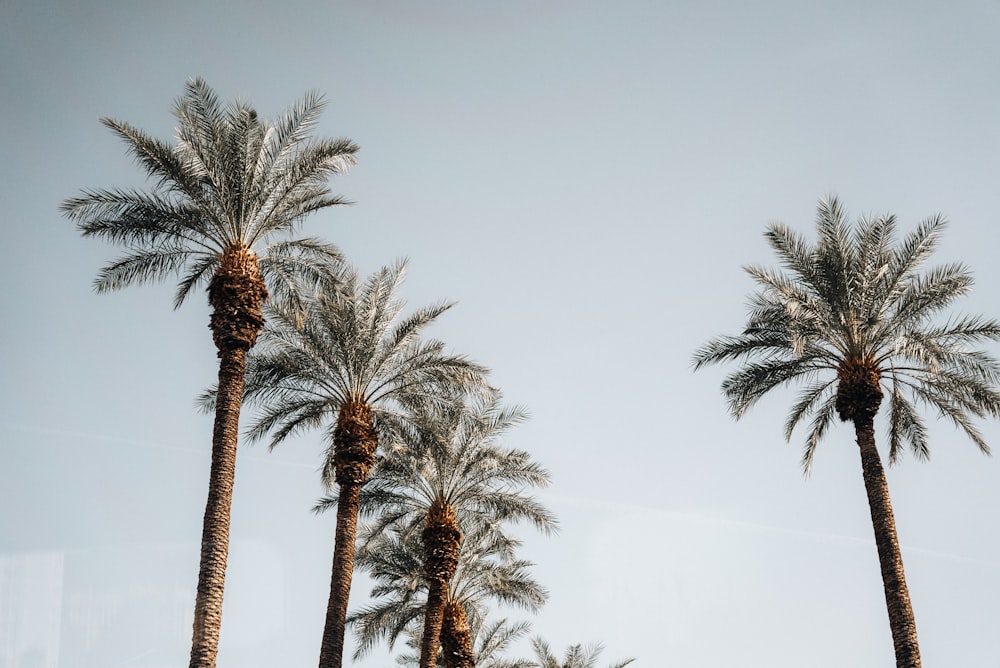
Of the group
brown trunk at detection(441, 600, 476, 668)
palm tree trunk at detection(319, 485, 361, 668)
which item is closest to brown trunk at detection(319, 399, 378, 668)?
palm tree trunk at detection(319, 485, 361, 668)

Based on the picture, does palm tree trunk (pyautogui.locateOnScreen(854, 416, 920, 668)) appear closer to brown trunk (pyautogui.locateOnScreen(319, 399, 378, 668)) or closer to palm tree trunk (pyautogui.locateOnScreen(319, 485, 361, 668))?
brown trunk (pyautogui.locateOnScreen(319, 399, 378, 668))

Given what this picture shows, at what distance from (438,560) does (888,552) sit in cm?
1265

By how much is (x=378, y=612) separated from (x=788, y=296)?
1903 centimetres

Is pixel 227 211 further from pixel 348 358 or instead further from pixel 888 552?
pixel 888 552

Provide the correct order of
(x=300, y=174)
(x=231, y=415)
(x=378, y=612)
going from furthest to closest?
(x=378, y=612) → (x=300, y=174) → (x=231, y=415)

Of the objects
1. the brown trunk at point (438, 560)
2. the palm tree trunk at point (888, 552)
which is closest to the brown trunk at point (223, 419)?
the brown trunk at point (438, 560)

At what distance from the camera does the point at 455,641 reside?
1286 inches

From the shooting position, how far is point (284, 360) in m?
24.9

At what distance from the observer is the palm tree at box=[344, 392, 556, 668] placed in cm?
2911

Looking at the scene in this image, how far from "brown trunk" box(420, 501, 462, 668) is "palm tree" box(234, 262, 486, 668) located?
444cm

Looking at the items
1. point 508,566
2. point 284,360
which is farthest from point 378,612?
Answer: point 284,360

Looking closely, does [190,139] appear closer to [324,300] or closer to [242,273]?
[242,273]

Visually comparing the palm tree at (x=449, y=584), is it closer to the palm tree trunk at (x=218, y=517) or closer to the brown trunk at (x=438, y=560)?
the brown trunk at (x=438, y=560)

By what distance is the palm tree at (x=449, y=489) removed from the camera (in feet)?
95.5
